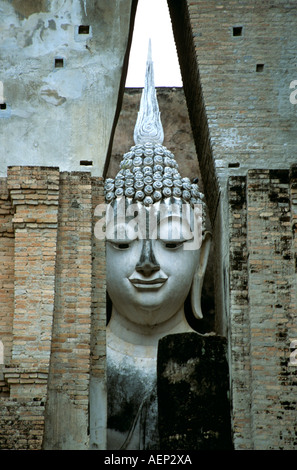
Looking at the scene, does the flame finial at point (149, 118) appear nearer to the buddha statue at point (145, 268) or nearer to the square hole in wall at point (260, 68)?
the buddha statue at point (145, 268)

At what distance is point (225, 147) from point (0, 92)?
3.06 metres

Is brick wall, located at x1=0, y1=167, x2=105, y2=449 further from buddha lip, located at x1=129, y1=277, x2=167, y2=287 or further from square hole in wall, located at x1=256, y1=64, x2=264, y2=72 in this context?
square hole in wall, located at x1=256, y1=64, x2=264, y2=72

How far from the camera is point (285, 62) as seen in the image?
20.2m

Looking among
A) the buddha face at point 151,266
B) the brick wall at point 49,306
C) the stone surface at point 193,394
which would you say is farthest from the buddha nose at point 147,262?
the stone surface at point 193,394

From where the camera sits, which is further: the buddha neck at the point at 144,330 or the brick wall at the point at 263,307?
the buddha neck at the point at 144,330

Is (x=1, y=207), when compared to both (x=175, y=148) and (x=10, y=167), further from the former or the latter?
(x=175, y=148)

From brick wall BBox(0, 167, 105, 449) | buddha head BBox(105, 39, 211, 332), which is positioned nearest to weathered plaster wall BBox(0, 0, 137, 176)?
buddha head BBox(105, 39, 211, 332)

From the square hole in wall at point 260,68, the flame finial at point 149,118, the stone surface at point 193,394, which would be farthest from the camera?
the flame finial at point 149,118

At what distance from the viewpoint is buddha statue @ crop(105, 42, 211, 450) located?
1958 centimetres

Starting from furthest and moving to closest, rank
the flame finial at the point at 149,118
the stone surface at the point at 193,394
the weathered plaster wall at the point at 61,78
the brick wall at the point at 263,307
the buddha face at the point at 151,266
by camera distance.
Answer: the flame finial at the point at 149,118 < the weathered plaster wall at the point at 61,78 < the buddha face at the point at 151,266 < the brick wall at the point at 263,307 < the stone surface at the point at 193,394

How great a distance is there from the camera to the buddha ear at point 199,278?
20.5m

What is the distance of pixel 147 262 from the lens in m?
19.7

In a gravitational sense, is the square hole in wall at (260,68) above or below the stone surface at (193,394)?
above

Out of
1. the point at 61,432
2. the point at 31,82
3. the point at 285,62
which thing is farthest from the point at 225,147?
the point at 61,432
